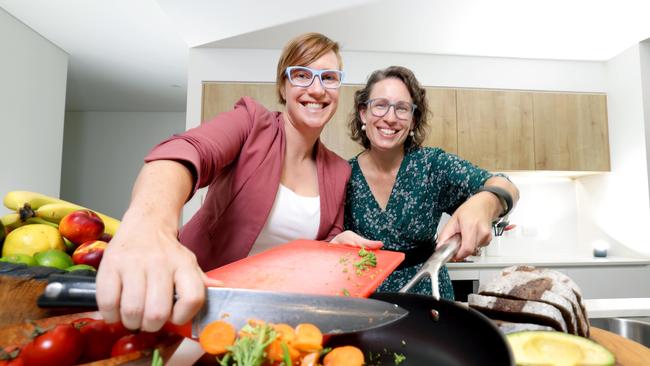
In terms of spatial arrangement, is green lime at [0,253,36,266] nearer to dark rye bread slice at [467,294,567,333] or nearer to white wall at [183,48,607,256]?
dark rye bread slice at [467,294,567,333]

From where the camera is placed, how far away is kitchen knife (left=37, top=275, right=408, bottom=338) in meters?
0.41

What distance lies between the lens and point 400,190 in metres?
1.31

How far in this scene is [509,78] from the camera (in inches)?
128

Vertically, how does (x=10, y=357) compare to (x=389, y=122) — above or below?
below

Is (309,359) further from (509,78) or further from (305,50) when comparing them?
(509,78)

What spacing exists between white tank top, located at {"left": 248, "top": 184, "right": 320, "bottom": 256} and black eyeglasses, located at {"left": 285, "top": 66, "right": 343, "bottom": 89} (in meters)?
0.30

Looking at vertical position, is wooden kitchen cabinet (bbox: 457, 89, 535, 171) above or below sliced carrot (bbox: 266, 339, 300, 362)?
above

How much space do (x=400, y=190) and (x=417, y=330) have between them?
29.6 inches

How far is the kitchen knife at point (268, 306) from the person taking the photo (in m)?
0.41

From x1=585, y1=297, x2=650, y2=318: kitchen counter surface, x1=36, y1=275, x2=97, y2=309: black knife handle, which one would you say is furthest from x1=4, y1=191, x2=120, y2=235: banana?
x1=585, y1=297, x2=650, y2=318: kitchen counter surface

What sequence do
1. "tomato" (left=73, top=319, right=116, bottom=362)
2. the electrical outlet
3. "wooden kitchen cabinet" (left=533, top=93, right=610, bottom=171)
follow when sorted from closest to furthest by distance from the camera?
"tomato" (left=73, top=319, right=116, bottom=362), "wooden kitchen cabinet" (left=533, top=93, right=610, bottom=171), the electrical outlet

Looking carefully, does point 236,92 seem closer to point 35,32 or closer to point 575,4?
point 35,32

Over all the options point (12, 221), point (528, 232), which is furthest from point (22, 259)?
point (528, 232)

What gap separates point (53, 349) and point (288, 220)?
2.28 ft
